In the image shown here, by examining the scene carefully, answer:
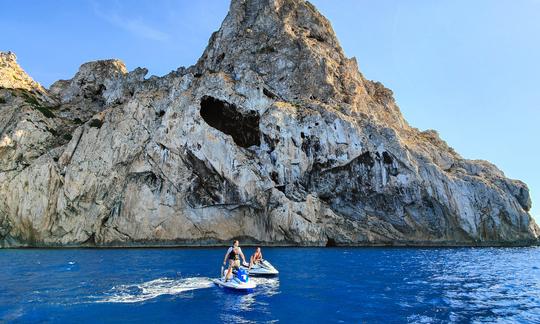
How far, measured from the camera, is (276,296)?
21250 millimetres

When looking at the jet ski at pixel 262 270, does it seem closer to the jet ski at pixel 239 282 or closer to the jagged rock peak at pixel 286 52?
the jet ski at pixel 239 282

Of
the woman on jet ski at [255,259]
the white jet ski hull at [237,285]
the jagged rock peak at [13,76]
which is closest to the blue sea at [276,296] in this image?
the white jet ski hull at [237,285]

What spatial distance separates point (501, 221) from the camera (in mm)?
71812

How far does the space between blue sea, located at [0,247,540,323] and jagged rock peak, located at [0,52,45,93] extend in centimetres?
6428

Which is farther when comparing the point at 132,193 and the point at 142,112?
the point at 142,112

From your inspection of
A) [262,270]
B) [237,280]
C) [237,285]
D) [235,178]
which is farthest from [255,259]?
[235,178]

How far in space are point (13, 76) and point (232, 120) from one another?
173ft

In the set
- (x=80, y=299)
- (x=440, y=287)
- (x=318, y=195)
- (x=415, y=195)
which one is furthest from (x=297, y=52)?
(x=80, y=299)

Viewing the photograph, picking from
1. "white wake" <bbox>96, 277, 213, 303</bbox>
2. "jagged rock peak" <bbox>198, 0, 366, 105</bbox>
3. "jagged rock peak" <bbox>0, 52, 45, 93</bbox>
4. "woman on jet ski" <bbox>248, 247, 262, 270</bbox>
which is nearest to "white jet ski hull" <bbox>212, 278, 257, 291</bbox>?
"white wake" <bbox>96, 277, 213, 303</bbox>

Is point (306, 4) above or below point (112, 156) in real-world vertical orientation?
above

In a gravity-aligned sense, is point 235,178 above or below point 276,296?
above

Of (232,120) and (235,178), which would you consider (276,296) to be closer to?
(235,178)

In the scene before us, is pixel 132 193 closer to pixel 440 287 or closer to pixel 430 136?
pixel 440 287

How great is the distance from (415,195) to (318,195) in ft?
54.8
